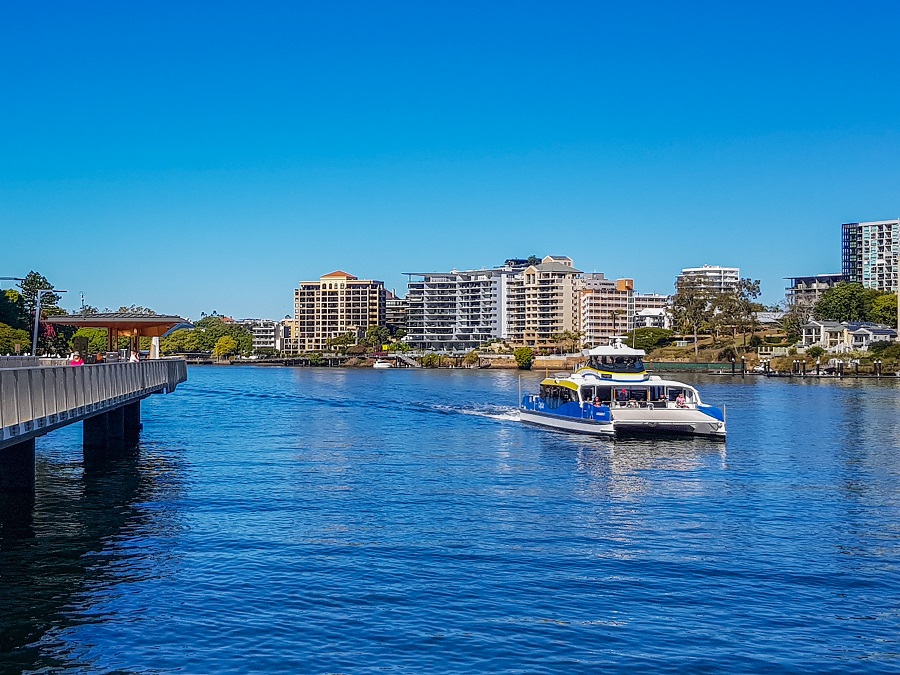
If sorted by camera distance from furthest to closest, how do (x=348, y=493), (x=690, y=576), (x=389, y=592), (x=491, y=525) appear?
(x=348, y=493), (x=491, y=525), (x=690, y=576), (x=389, y=592)

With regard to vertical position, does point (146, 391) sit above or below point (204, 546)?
above

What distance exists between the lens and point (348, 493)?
36.0 metres

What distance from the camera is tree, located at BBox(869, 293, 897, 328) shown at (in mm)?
192875

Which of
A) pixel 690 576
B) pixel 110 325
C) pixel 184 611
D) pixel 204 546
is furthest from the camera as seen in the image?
pixel 110 325

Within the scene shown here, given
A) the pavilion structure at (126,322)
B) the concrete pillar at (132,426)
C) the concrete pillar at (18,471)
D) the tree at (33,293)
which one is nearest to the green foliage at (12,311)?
the tree at (33,293)

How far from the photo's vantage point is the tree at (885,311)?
193 metres

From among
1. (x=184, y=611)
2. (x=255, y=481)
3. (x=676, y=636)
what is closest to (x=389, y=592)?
(x=184, y=611)

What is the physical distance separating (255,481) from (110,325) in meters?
22.7

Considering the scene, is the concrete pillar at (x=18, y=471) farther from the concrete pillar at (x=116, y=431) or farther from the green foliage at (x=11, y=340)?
the green foliage at (x=11, y=340)

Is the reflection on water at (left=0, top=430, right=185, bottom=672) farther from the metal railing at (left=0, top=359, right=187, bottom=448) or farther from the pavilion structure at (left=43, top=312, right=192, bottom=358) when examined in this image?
the pavilion structure at (left=43, top=312, right=192, bottom=358)

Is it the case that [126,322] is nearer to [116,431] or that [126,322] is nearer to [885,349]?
[116,431]

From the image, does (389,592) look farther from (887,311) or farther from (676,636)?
(887,311)

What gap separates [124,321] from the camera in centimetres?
5638

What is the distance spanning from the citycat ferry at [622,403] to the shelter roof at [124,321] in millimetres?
24533
